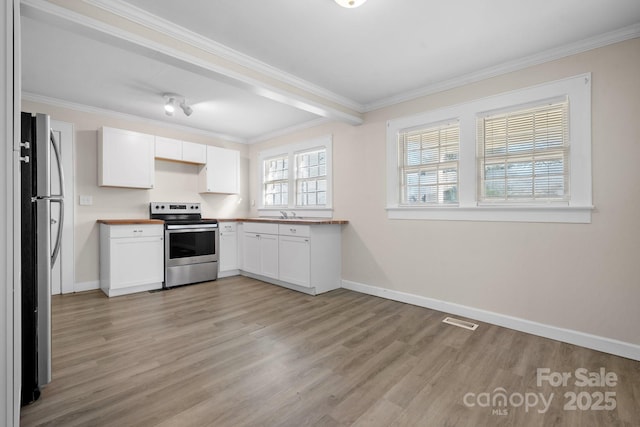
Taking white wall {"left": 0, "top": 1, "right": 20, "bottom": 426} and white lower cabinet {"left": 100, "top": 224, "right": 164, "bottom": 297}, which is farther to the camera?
white lower cabinet {"left": 100, "top": 224, "right": 164, "bottom": 297}

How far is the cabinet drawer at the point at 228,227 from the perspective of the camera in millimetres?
5051

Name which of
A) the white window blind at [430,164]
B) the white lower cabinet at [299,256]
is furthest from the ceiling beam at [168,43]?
the white lower cabinet at [299,256]

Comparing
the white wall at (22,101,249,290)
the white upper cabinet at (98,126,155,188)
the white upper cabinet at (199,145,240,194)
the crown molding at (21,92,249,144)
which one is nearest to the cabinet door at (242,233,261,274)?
the white upper cabinet at (199,145,240,194)

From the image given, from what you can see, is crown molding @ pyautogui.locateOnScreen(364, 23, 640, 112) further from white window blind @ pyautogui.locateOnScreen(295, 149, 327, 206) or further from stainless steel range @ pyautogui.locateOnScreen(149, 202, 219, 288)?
stainless steel range @ pyautogui.locateOnScreen(149, 202, 219, 288)

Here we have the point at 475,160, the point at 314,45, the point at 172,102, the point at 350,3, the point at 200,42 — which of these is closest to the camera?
the point at 350,3

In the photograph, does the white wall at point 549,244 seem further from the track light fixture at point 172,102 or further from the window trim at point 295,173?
the track light fixture at point 172,102

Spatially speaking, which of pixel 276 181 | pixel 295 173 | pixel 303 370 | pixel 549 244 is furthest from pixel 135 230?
pixel 549 244

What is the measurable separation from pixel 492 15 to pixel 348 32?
1.05 metres

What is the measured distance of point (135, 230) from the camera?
13.6 ft

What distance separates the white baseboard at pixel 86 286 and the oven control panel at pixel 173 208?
1205 mm

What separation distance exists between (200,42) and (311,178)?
2.66 m

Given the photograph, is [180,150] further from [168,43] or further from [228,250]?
[168,43]

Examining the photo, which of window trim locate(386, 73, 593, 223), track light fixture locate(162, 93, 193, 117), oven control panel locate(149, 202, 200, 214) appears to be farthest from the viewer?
oven control panel locate(149, 202, 200, 214)

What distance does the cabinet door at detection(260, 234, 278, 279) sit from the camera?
450cm
